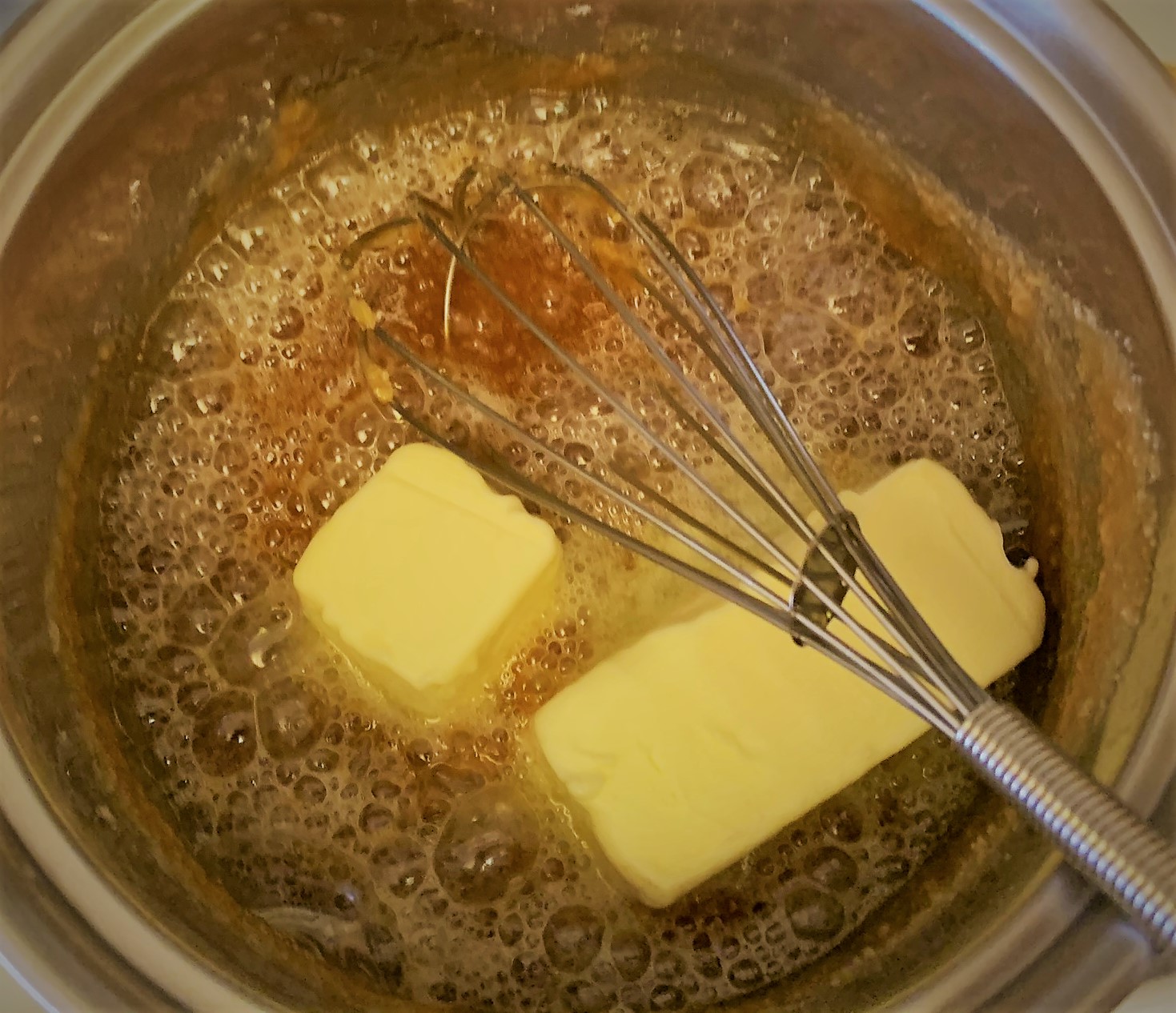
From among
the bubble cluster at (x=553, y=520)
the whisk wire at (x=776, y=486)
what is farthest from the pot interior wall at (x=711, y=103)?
the whisk wire at (x=776, y=486)

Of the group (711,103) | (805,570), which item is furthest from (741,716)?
(711,103)

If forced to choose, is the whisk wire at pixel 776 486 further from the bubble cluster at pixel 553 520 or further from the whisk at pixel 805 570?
the bubble cluster at pixel 553 520

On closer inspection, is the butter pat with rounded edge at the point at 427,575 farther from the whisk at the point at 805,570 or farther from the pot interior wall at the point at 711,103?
the pot interior wall at the point at 711,103

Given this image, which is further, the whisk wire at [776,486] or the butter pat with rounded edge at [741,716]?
the butter pat with rounded edge at [741,716]

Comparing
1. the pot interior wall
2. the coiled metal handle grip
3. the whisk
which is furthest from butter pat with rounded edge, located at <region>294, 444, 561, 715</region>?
the coiled metal handle grip

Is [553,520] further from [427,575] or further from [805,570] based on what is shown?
[805,570]

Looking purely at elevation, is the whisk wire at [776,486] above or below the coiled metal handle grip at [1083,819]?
above

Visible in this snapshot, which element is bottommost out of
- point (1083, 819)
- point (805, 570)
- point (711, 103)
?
point (1083, 819)
